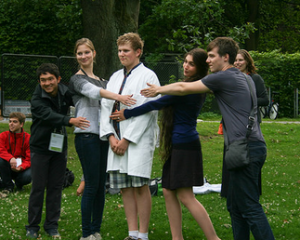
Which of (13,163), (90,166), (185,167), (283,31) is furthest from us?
(283,31)

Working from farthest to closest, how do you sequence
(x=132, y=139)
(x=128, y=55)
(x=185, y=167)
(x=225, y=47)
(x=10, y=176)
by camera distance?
(x=10, y=176) → (x=128, y=55) → (x=132, y=139) → (x=185, y=167) → (x=225, y=47)

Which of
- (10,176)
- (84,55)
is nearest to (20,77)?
(10,176)

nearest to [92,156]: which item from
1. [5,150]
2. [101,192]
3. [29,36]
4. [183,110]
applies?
[101,192]

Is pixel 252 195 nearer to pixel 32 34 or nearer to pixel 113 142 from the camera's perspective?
pixel 113 142

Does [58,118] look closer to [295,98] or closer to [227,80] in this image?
[227,80]

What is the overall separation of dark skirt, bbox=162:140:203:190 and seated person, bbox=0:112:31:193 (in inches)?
169

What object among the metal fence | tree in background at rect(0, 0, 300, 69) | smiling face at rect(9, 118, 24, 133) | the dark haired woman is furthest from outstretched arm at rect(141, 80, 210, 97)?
the metal fence

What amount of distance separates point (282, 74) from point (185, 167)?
729 inches

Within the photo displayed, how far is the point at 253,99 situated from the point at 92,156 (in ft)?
6.60

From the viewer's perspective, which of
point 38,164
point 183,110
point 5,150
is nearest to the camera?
point 183,110

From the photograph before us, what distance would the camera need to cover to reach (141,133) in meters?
5.57

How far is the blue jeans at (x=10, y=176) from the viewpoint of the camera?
927 cm

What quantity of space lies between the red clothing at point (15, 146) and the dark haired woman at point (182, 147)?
397 centimetres

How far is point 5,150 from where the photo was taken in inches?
363
